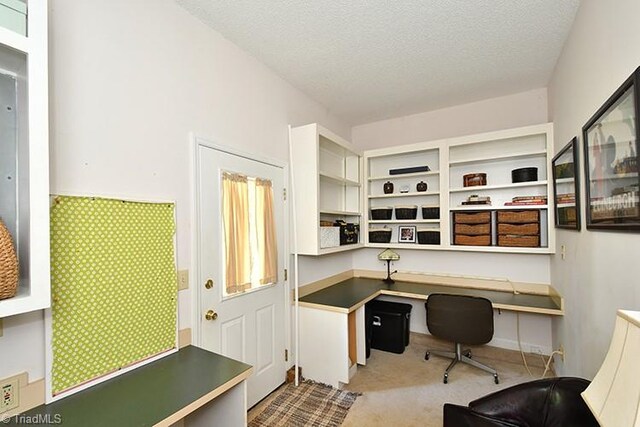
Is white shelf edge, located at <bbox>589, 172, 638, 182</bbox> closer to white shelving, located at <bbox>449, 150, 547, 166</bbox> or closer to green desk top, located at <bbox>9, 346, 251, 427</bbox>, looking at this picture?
white shelving, located at <bbox>449, 150, 547, 166</bbox>

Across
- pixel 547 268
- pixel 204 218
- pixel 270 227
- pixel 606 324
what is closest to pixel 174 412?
pixel 204 218

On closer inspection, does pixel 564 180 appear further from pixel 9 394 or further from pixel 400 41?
pixel 9 394

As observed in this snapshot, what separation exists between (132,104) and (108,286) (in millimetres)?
939

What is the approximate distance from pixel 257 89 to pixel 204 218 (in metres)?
1.18

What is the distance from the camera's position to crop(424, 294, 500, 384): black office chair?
250 cm

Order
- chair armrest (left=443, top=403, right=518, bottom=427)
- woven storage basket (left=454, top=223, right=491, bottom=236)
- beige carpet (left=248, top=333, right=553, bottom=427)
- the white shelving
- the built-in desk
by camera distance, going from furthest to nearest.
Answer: woven storage basket (left=454, top=223, right=491, bottom=236) → the white shelving → the built-in desk → beige carpet (left=248, top=333, right=553, bottom=427) → chair armrest (left=443, top=403, right=518, bottom=427)

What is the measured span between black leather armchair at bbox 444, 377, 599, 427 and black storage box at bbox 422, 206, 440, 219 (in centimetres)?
200

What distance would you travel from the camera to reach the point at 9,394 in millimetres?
1112

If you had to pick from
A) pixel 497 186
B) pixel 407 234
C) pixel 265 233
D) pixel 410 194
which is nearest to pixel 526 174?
pixel 497 186

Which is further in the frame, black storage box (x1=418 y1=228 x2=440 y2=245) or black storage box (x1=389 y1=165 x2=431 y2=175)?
black storage box (x1=389 y1=165 x2=431 y2=175)

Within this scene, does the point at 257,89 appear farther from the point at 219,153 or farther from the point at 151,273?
the point at 151,273

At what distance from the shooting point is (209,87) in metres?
1.98

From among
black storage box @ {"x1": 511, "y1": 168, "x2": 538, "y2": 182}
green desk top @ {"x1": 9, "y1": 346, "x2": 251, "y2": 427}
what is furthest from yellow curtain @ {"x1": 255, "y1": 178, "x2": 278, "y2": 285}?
black storage box @ {"x1": 511, "y1": 168, "x2": 538, "y2": 182}

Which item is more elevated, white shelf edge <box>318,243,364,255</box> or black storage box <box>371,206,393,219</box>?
black storage box <box>371,206,393,219</box>
